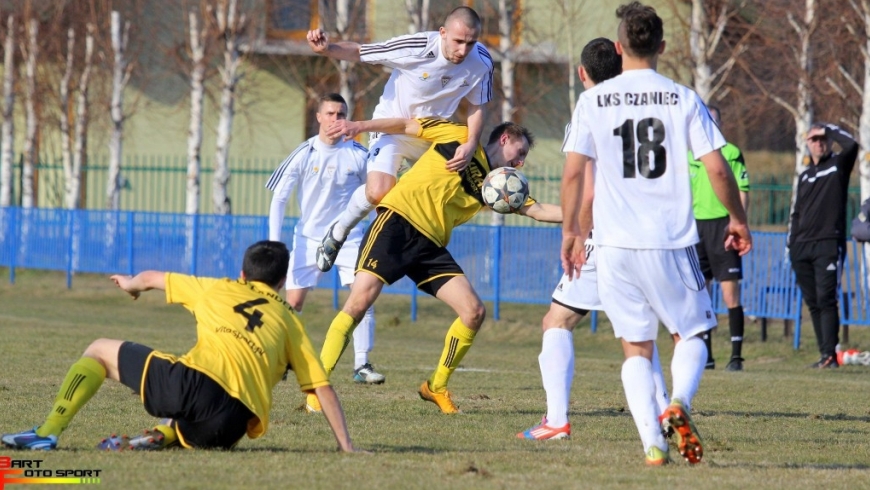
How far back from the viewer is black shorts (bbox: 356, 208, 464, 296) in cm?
820

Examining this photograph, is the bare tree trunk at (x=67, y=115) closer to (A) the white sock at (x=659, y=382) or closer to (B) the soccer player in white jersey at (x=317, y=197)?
(B) the soccer player in white jersey at (x=317, y=197)

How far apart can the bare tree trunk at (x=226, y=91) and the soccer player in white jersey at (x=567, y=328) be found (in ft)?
A: 56.8

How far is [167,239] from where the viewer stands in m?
21.0

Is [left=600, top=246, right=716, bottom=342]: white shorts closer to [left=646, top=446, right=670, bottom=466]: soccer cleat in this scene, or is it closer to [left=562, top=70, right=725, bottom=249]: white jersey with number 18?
[left=562, top=70, right=725, bottom=249]: white jersey with number 18

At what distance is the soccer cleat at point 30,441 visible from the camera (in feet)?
18.5

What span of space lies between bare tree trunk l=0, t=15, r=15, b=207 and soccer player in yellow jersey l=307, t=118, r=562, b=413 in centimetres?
2113

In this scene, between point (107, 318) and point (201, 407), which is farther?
point (107, 318)

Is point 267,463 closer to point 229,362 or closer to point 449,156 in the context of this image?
point 229,362

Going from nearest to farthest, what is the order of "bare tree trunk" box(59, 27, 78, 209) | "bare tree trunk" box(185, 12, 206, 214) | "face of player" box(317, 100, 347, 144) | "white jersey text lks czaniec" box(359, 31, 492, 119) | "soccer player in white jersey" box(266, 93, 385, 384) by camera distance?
"white jersey text lks czaniec" box(359, 31, 492, 119) < "face of player" box(317, 100, 347, 144) < "soccer player in white jersey" box(266, 93, 385, 384) < "bare tree trunk" box(185, 12, 206, 214) < "bare tree trunk" box(59, 27, 78, 209)

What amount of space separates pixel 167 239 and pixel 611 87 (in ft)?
53.1

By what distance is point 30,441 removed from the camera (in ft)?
18.6

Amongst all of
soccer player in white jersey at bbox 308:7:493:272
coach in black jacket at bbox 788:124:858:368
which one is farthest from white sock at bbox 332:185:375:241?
coach in black jacket at bbox 788:124:858:368

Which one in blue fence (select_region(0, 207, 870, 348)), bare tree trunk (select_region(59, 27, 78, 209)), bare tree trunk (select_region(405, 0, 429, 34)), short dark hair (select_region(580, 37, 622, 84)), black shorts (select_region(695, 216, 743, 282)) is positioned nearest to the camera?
short dark hair (select_region(580, 37, 622, 84))

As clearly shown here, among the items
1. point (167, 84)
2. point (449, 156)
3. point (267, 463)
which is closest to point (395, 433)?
point (267, 463)
